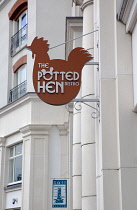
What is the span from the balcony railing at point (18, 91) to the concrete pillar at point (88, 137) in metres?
9.72

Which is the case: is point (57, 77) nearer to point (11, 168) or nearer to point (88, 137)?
point (88, 137)

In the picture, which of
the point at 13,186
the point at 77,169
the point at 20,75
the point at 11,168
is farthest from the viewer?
the point at 20,75

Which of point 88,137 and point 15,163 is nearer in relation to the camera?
point 88,137

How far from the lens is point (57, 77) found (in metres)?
9.01

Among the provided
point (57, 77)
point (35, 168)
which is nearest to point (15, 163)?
point (35, 168)

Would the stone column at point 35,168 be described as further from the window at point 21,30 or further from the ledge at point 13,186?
the window at point 21,30

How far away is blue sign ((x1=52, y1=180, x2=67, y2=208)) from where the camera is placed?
1379 centimetres

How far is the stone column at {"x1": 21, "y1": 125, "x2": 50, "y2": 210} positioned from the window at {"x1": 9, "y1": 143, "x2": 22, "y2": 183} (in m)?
1.50

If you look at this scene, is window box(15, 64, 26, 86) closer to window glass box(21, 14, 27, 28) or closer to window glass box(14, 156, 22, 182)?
window glass box(21, 14, 27, 28)

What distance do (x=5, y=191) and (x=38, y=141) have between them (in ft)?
12.2

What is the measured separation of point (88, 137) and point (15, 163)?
10.8 meters

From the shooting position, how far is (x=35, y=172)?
19.4m

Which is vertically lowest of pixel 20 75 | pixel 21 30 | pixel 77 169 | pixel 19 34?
pixel 77 169

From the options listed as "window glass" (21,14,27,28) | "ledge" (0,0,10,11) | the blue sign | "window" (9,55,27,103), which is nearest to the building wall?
"window" (9,55,27,103)
